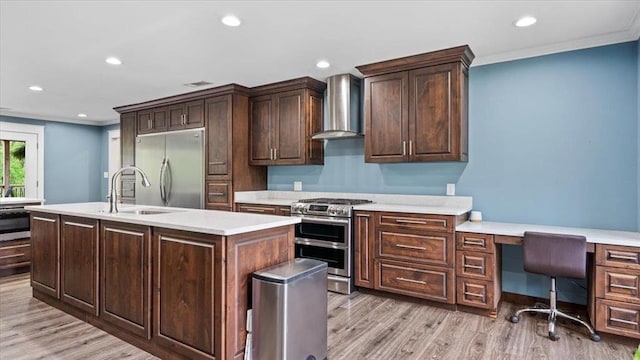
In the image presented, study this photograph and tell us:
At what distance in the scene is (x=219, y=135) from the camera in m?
4.79

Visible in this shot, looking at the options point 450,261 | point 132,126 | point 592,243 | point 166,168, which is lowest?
point 450,261

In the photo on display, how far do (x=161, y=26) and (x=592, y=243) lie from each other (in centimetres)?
362

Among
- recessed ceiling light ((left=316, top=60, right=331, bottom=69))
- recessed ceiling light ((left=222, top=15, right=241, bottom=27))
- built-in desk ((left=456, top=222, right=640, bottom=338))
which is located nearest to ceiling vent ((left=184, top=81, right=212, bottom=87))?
recessed ceiling light ((left=316, top=60, right=331, bottom=69))

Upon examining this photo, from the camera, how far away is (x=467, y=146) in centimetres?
364

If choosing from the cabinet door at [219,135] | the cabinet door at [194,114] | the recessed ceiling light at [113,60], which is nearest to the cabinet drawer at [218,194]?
the cabinet door at [219,135]

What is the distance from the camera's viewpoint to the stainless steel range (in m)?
3.70

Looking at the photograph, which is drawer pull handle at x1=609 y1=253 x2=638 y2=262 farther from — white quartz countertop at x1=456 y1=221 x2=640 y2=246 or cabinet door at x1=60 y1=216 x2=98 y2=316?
cabinet door at x1=60 y1=216 x2=98 y2=316

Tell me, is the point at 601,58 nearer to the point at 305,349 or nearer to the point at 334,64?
the point at 334,64

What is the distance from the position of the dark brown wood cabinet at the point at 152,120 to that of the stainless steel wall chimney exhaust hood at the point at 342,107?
2642mm

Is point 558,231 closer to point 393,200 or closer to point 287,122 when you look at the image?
point 393,200

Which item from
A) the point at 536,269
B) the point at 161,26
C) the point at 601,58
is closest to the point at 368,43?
the point at 161,26

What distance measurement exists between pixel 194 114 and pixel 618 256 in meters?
4.82

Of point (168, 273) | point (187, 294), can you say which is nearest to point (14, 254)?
point (168, 273)

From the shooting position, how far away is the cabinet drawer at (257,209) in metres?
4.33
